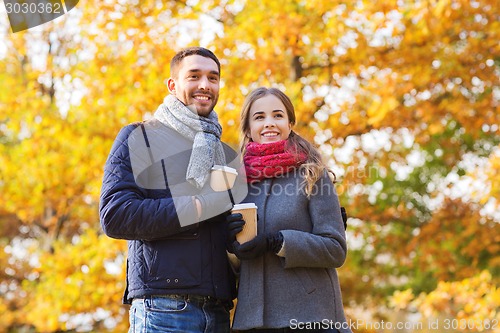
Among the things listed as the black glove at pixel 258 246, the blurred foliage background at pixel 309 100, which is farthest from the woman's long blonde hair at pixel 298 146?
the blurred foliage background at pixel 309 100

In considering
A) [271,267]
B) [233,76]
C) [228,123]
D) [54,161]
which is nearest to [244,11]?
[233,76]

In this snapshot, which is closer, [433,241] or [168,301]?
[168,301]

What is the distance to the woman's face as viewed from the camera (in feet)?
9.98

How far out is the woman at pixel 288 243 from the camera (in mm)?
2729

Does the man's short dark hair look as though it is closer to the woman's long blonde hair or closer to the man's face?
the man's face

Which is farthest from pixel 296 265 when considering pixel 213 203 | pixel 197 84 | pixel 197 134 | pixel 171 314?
pixel 197 84

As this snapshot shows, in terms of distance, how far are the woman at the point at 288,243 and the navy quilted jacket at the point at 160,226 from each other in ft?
0.41

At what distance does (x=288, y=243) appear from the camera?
2.70 meters

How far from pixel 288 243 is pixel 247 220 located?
0.67 ft

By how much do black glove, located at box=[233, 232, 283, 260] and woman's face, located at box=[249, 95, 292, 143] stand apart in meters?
0.53

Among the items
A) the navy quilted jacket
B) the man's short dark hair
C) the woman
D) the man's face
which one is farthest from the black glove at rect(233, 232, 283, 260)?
the man's short dark hair

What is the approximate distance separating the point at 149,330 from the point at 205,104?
1017 mm

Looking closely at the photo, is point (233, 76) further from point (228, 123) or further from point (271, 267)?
point (271, 267)

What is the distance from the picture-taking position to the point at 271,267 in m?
2.82
